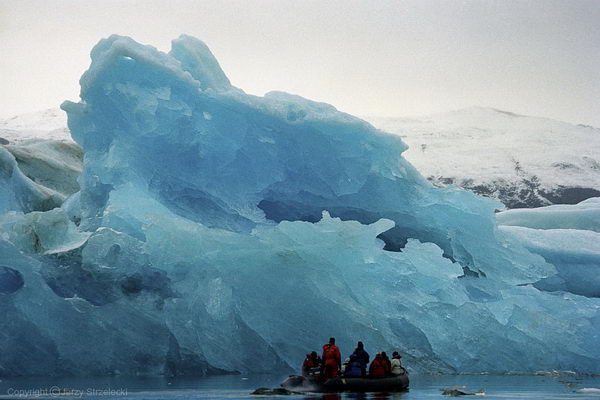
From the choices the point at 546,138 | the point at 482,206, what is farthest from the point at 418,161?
the point at 482,206

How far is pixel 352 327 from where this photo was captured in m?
20.5

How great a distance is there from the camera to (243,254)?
20578 mm

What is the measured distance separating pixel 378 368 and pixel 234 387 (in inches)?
103

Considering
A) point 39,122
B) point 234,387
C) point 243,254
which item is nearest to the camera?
point 234,387

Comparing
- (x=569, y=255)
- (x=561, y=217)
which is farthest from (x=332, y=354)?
(x=561, y=217)

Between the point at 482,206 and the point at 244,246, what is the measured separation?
20.2 feet

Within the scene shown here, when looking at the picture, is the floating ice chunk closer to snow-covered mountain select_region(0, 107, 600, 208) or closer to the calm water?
the calm water

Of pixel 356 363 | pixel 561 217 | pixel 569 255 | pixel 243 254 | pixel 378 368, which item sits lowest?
pixel 378 368

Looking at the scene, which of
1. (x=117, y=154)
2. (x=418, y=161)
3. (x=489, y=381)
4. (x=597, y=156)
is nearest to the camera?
(x=489, y=381)

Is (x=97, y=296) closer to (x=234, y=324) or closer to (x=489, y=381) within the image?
(x=234, y=324)

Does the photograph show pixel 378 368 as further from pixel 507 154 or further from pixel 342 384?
pixel 507 154

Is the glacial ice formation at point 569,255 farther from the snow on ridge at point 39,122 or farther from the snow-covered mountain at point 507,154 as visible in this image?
the snow on ridge at point 39,122

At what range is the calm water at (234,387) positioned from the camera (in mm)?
14773

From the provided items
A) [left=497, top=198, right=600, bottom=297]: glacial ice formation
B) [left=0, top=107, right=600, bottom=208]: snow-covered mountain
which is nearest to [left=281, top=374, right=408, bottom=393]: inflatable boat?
[left=497, top=198, right=600, bottom=297]: glacial ice formation
